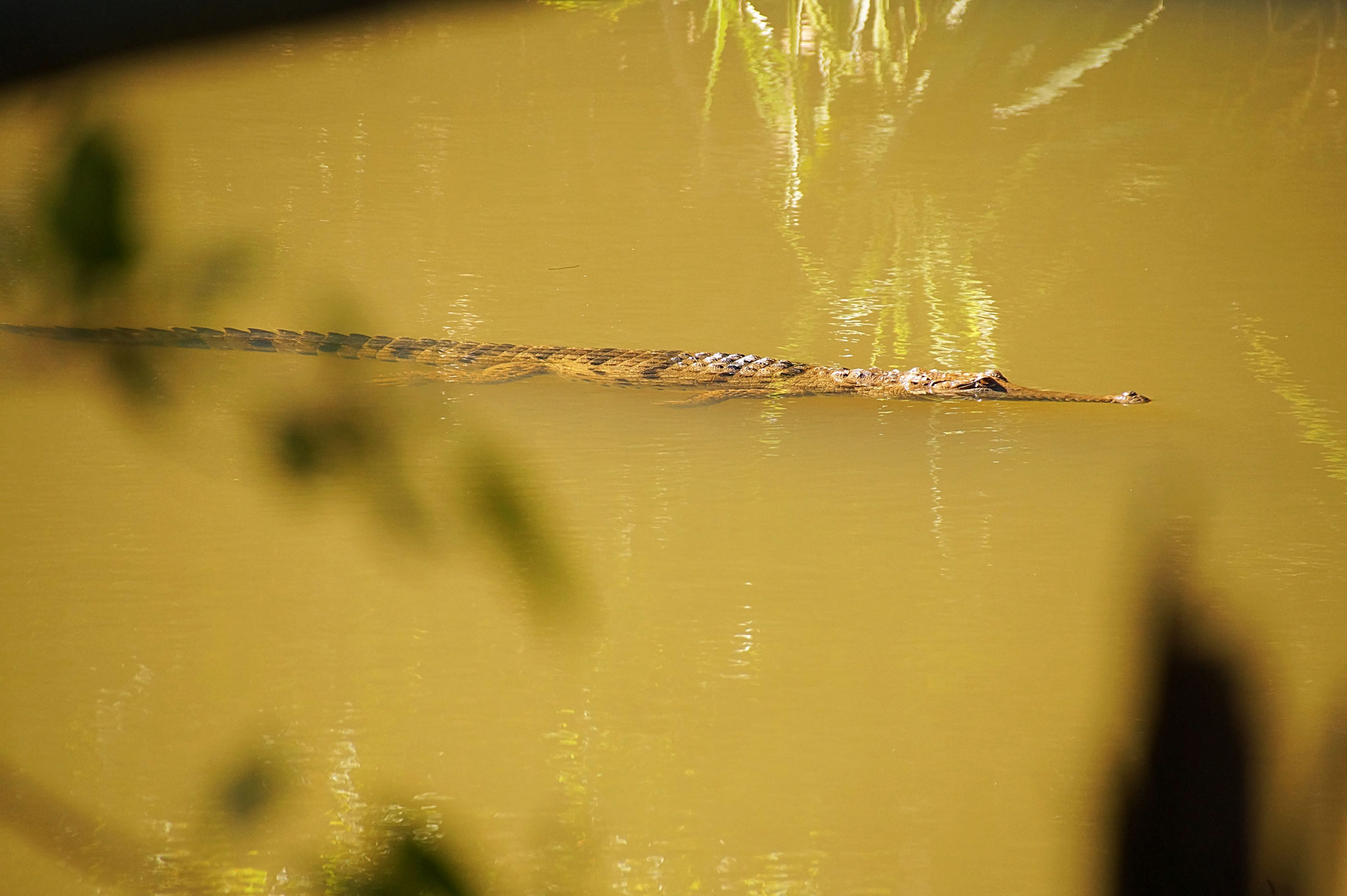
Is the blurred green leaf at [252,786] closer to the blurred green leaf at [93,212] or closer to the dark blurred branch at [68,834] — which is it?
the dark blurred branch at [68,834]

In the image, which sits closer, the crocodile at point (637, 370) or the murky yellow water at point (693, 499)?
the murky yellow water at point (693, 499)

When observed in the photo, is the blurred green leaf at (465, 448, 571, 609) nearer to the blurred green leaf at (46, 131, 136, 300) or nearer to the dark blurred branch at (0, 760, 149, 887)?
the dark blurred branch at (0, 760, 149, 887)

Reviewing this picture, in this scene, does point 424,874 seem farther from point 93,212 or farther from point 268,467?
point 268,467

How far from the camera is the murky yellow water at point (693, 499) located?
1.47 meters

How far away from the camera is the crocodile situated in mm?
2541

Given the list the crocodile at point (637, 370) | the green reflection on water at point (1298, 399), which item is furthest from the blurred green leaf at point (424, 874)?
the green reflection on water at point (1298, 399)

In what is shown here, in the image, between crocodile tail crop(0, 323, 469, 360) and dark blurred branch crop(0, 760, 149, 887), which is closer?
dark blurred branch crop(0, 760, 149, 887)

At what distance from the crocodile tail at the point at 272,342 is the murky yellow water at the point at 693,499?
0.05 metres

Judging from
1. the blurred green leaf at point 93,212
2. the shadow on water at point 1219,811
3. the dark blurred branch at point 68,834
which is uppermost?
the blurred green leaf at point 93,212

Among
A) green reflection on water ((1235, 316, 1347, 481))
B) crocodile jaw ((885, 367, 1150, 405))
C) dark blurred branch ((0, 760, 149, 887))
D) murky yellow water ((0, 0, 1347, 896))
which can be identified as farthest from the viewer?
crocodile jaw ((885, 367, 1150, 405))

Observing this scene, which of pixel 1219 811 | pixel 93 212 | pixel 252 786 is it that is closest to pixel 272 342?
pixel 252 786

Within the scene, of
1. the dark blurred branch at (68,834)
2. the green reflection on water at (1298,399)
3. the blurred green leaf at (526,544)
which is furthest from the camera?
the green reflection on water at (1298,399)

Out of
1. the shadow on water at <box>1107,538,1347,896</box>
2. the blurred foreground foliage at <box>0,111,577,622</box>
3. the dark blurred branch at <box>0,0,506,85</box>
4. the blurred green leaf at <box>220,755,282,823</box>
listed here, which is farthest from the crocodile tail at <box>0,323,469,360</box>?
the dark blurred branch at <box>0,0,506,85</box>

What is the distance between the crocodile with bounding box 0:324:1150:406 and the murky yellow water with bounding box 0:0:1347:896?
5 cm
